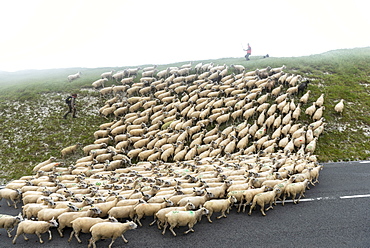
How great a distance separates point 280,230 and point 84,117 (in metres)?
20.8

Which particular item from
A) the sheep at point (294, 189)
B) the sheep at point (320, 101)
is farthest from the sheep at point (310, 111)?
the sheep at point (294, 189)

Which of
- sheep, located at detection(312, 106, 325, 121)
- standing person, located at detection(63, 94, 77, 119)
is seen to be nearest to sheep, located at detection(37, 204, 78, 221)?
standing person, located at detection(63, 94, 77, 119)

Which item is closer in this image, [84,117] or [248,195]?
[248,195]

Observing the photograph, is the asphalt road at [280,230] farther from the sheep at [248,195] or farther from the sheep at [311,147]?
the sheep at [311,147]

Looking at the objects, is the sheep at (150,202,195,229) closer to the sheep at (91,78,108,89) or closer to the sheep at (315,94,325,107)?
the sheep at (315,94,325,107)

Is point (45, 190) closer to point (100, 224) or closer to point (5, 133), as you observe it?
point (100, 224)

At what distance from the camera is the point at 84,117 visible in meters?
25.0

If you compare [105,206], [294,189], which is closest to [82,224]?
[105,206]

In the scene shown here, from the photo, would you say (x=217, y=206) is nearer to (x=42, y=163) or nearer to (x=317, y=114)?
(x=42, y=163)

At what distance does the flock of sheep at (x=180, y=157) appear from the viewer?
37.1 ft

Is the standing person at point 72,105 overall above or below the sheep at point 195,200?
above

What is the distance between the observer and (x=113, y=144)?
21453 millimetres

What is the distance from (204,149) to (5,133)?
60.8 ft

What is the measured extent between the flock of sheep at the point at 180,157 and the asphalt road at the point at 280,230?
503mm
